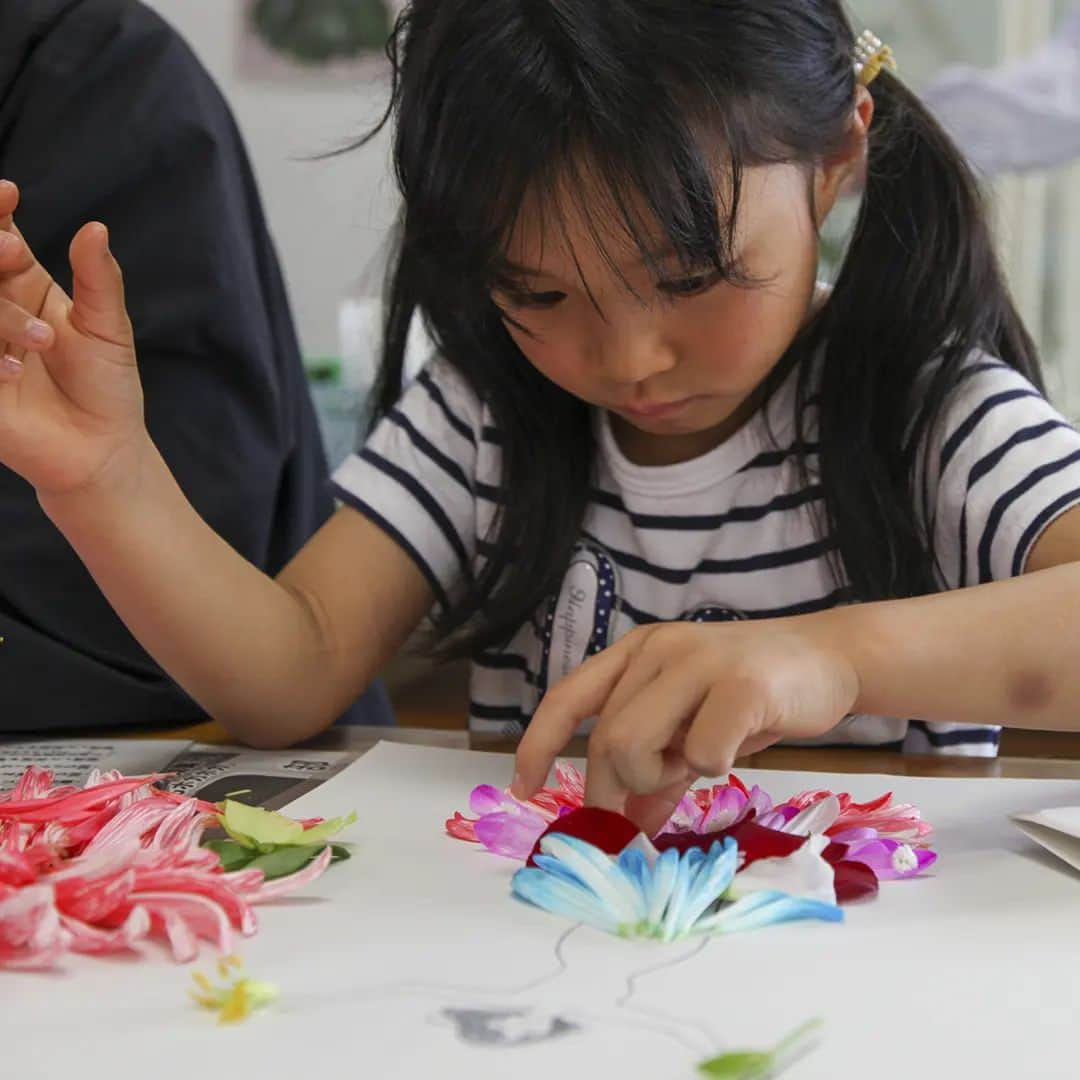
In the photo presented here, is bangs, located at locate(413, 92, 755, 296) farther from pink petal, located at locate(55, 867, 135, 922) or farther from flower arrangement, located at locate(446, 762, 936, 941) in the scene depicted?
pink petal, located at locate(55, 867, 135, 922)

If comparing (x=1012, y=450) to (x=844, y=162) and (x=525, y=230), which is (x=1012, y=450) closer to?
(x=844, y=162)

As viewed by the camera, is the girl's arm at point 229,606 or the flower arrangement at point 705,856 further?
the girl's arm at point 229,606

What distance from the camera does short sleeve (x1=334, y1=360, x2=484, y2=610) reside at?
89 centimetres

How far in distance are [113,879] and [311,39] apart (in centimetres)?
212

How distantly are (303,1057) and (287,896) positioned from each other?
0.13 m

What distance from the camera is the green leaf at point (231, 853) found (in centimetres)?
50

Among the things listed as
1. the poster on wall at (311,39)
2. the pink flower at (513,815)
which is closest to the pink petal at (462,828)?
the pink flower at (513,815)

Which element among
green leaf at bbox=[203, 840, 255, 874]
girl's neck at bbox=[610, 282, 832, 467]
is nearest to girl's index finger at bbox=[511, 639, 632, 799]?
green leaf at bbox=[203, 840, 255, 874]

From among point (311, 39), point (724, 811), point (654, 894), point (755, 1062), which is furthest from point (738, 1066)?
point (311, 39)

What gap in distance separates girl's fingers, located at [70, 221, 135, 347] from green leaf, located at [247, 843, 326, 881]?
271 millimetres

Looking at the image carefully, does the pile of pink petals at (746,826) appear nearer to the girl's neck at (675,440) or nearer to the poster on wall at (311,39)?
the girl's neck at (675,440)

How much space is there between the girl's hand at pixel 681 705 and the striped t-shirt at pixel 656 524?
0.25 metres

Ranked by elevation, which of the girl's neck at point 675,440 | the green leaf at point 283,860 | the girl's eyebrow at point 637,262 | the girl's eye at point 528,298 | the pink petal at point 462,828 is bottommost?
the pink petal at point 462,828

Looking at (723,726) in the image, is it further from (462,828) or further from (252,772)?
(252,772)
